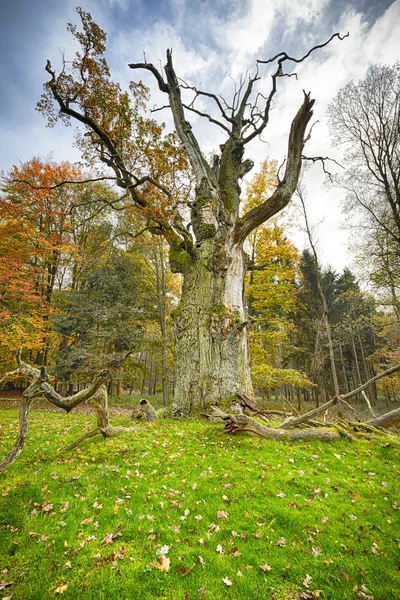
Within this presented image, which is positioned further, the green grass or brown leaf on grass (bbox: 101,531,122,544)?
brown leaf on grass (bbox: 101,531,122,544)

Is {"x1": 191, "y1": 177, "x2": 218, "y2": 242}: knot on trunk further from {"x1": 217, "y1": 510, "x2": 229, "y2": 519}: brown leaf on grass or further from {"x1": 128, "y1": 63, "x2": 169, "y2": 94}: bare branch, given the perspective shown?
{"x1": 217, "y1": 510, "x2": 229, "y2": 519}: brown leaf on grass

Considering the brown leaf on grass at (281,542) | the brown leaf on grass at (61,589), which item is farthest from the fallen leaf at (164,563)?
the brown leaf on grass at (281,542)

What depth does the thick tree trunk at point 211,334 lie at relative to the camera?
754 cm

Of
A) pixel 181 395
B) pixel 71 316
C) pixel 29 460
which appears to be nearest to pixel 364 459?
pixel 181 395

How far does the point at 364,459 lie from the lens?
4.98 meters

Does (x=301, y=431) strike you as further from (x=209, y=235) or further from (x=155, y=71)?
(x=155, y=71)

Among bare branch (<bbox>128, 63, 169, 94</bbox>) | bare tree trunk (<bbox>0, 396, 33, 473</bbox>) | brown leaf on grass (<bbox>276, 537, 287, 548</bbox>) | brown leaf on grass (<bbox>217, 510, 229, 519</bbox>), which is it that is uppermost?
bare branch (<bbox>128, 63, 169, 94</bbox>)

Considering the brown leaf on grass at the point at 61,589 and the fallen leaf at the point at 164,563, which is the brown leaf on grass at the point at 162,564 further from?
the brown leaf on grass at the point at 61,589

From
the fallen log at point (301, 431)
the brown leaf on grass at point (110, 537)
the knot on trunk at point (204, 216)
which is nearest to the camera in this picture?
the brown leaf on grass at point (110, 537)

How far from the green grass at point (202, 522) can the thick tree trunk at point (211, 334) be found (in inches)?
91.5

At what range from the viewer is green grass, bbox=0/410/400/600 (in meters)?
2.34

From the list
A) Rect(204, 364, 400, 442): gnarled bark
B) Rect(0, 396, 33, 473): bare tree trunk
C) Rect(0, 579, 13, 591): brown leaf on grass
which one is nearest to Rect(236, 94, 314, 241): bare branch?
Rect(204, 364, 400, 442): gnarled bark

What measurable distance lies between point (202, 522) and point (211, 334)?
5.03 meters

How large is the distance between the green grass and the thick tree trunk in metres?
2.33
